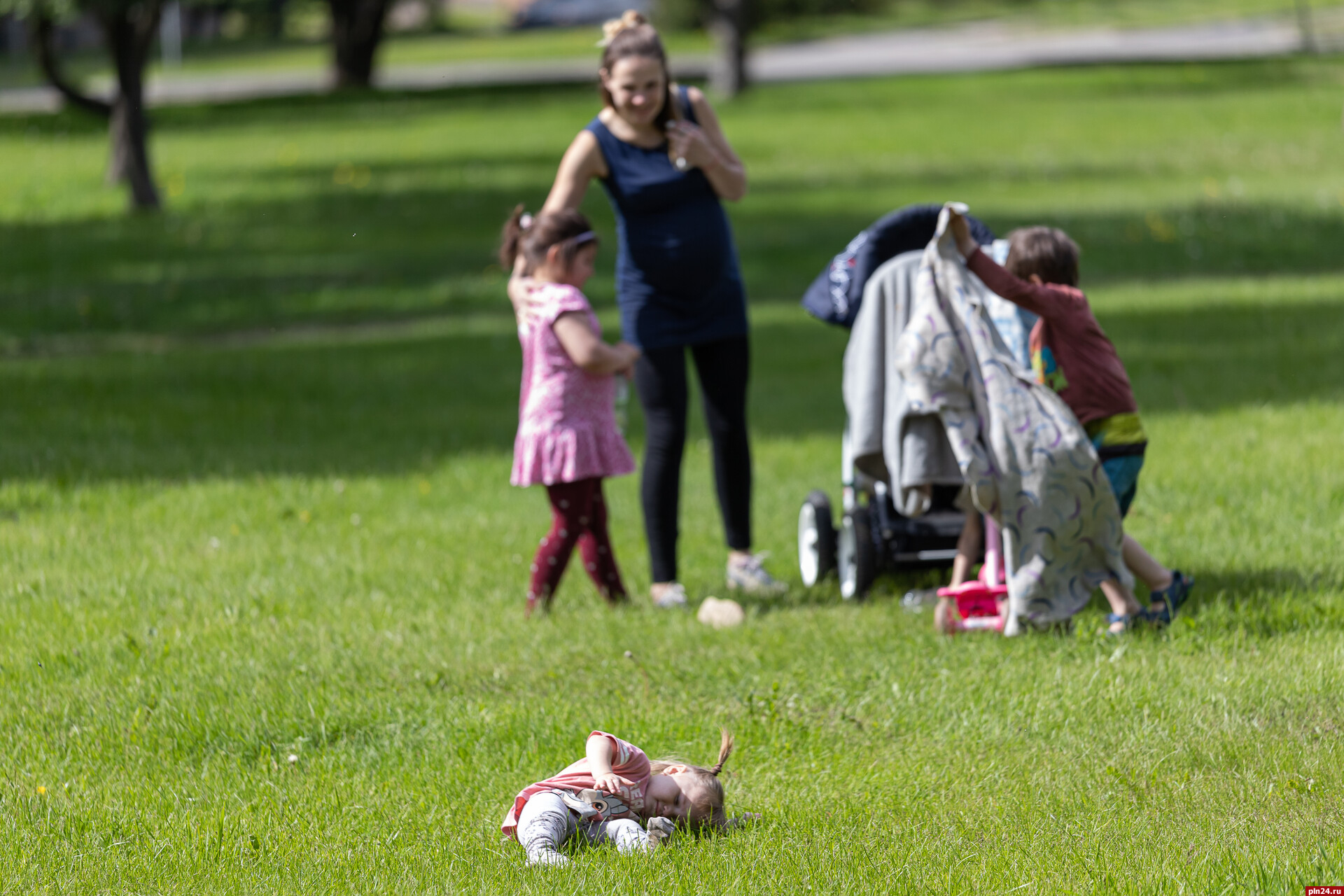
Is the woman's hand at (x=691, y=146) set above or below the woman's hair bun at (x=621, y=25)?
below

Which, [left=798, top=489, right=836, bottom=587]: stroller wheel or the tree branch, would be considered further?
the tree branch

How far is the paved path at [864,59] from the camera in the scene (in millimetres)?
39406

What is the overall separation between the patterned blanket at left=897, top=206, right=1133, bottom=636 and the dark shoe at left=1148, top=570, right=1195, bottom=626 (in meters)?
0.14

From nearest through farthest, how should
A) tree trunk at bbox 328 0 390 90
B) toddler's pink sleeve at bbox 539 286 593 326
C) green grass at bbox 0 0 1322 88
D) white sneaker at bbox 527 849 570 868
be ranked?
1. white sneaker at bbox 527 849 570 868
2. toddler's pink sleeve at bbox 539 286 593 326
3. tree trunk at bbox 328 0 390 90
4. green grass at bbox 0 0 1322 88

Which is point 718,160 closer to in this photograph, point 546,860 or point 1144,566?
point 1144,566

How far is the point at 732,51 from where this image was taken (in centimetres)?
3462

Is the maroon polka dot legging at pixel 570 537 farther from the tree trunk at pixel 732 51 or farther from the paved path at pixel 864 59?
the paved path at pixel 864 59

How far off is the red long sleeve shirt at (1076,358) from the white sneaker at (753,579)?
1.39 m

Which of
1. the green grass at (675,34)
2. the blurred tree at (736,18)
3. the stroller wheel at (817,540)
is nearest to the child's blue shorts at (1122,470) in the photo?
the stroller wheel at (817,540)

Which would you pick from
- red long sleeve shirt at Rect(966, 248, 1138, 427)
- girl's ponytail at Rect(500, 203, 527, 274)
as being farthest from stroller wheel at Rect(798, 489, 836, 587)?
girl's ponytail at Rect(500, 203, 527, 274)

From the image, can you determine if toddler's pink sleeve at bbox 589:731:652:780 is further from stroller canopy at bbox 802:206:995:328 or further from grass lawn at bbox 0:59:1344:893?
stroller canopy at bbox 802:206:995:328

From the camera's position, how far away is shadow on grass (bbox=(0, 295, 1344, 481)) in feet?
30.0

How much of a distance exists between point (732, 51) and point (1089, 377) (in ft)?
99.8

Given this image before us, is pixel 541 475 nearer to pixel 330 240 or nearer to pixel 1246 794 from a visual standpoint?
pixel 1246 794
